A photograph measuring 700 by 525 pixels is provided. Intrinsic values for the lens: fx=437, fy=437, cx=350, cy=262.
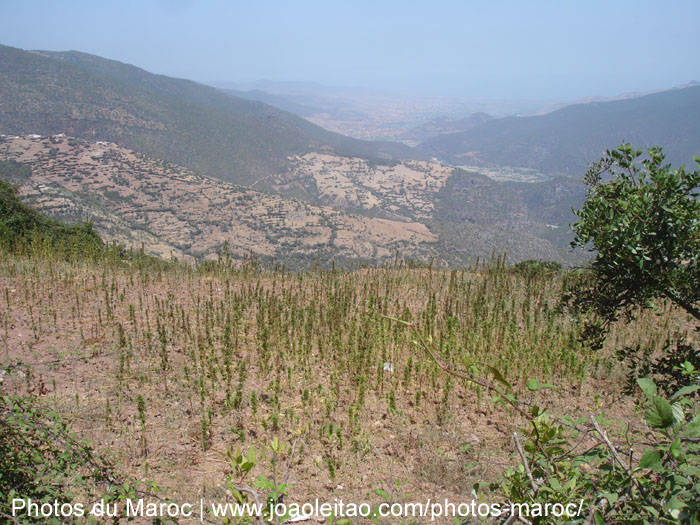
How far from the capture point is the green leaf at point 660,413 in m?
1.28

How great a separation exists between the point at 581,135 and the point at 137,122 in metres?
155

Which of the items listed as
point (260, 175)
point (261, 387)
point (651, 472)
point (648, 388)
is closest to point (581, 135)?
point (260, 175)

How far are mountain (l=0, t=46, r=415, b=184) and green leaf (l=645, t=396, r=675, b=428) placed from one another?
256 ft

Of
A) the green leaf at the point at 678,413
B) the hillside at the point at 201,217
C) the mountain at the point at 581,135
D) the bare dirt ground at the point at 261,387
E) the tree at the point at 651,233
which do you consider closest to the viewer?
the green leaf at the point at 678,413

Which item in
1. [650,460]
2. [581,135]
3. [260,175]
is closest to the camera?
[650,460]

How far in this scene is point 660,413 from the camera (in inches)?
51.3

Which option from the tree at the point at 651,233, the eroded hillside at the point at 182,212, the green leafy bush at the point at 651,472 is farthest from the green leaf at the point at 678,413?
the eroded hillside at the point at 182,212

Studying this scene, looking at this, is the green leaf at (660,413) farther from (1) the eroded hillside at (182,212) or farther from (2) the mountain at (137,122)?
(2) the mountain at (137,122)

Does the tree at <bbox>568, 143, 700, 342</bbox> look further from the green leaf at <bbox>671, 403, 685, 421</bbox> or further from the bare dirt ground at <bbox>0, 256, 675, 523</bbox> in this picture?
the green leaf at <bbox>671, 403, 685, 421</bbox>

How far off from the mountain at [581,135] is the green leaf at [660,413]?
5939 inches

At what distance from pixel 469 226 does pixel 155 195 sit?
37.2m

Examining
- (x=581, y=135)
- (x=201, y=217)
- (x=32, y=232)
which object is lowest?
(x=201, y=217)

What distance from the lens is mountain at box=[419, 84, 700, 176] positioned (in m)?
144

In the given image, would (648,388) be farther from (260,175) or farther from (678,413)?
(260,175)
